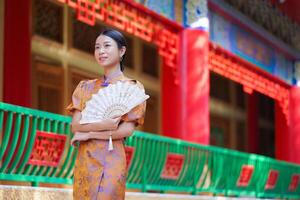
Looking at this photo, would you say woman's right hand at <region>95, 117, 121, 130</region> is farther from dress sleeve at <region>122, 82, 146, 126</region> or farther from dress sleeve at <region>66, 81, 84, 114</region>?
dress sleeve at <region>66, 81, 84, 114</region>

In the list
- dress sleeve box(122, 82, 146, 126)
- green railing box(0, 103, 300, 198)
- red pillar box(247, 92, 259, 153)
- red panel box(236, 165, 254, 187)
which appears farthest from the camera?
red pillar box(247, 92, 259, 153)

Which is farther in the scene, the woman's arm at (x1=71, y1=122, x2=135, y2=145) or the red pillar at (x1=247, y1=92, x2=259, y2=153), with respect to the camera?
the red pillar at (x1=247, y1=92, x2=259, y2=153)

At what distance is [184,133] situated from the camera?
434 inches

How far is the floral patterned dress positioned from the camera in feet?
14.5

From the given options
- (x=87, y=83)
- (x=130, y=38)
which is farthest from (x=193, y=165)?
(x=87, y=83)

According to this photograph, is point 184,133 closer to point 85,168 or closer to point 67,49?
point 67,49

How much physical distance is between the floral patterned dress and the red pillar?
14921 mm

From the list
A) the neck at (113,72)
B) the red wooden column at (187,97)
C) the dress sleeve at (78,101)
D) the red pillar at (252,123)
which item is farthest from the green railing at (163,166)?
the red pillar at (252,123)

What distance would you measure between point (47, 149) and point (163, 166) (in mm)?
2521

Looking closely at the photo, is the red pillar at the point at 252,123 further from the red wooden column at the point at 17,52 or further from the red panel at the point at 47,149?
the red panel at the point at 47,149

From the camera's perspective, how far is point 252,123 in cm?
1939

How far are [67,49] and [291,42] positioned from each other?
5593mm

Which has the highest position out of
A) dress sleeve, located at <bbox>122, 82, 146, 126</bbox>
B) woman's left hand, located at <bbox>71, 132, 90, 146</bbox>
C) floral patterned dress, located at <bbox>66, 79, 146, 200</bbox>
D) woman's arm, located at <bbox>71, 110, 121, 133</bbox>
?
dress sleeve, located at <bbox>122, 82, 146, 126</bbox>

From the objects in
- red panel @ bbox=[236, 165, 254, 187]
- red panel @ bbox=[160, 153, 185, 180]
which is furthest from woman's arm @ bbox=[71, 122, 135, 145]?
red panel @ bbox=[236, 165, 254, 187]
